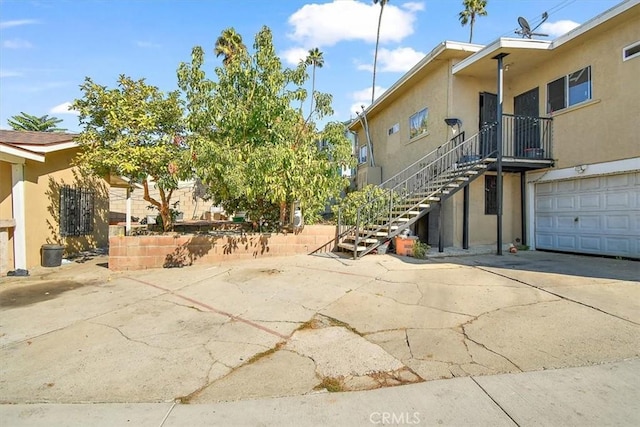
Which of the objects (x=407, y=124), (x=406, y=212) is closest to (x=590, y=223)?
(x=406, y=212)

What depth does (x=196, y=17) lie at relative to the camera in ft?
33.0

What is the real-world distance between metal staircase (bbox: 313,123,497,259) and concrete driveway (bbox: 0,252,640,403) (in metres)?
2.12

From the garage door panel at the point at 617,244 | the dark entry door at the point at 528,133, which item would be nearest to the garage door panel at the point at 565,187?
the dark entry door at the point at 528,133

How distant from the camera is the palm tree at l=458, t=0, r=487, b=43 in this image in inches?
993

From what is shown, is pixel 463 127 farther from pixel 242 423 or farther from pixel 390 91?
pixel 242 423

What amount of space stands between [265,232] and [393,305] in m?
5.43

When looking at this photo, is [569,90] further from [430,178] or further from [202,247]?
[202,247]

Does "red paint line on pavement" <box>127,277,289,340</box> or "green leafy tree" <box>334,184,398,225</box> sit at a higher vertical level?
"green leafy tree" <box>334,184,398,225</box>

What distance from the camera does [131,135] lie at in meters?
8.36

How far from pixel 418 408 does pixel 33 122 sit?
35185 millimetres

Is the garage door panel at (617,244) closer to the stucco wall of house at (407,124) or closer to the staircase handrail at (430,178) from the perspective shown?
the staircase handrail at (430,178)

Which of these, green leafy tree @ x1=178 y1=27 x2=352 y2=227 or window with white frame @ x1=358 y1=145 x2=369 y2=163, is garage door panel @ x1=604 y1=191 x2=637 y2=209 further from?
window with white frame @ x1=358 y1=145 x2=369 y2=163

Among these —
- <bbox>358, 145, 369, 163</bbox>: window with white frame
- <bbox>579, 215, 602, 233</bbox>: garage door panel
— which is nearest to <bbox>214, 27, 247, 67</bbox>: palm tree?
<bbox>358, 145, 369, 163</bbox>: window with white frame

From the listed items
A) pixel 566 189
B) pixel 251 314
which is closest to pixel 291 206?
pixel 251 314
